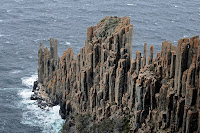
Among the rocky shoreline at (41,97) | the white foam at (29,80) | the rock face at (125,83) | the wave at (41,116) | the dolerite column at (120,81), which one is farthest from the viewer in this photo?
the white foam at (29,80)

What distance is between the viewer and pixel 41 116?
157 m

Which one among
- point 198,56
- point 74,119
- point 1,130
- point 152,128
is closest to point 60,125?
point 74,119

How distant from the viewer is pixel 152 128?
374 ft

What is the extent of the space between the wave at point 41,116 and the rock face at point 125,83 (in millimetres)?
3874

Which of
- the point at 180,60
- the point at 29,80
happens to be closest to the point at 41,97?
the point at 29,80

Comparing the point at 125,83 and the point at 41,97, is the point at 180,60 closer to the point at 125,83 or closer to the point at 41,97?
the point at 125,83

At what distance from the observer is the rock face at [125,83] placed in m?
104

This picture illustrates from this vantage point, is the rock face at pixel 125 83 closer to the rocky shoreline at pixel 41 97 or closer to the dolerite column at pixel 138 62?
the dolerite column at pixel 138 62

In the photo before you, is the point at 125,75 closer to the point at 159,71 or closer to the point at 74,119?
the point at 159,71

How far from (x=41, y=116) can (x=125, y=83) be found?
45730mm

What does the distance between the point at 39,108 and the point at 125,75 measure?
50753mm

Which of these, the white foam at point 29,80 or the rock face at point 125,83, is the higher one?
the rock face at point 125,83

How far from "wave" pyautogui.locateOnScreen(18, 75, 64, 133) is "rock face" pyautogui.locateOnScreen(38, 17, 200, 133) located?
3.87 meters

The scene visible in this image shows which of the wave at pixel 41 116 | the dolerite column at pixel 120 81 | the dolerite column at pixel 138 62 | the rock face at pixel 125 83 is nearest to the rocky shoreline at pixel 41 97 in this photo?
the wave at pixel 41 116
